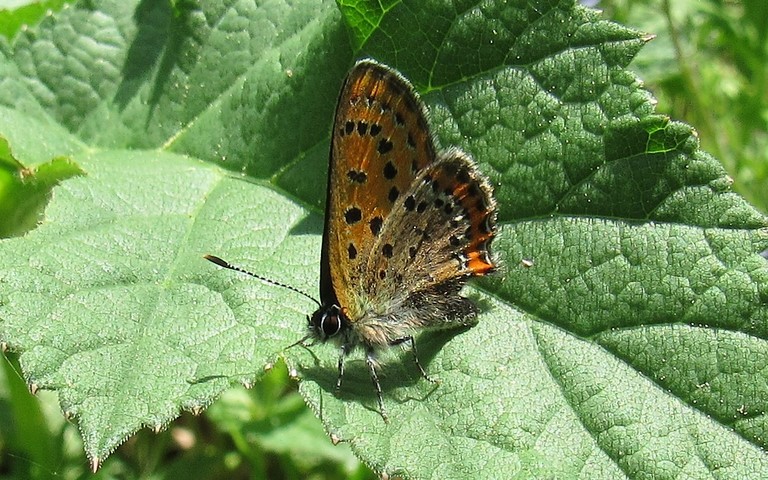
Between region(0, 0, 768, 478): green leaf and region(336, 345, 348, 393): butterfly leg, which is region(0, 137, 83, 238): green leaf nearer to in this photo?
region(0, 0, 768, 478): green leaf

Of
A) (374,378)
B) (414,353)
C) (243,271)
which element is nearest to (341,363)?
(374,378)

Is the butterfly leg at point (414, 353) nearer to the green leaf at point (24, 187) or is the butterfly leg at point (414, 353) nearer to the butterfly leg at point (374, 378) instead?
the butterfly leg at point (374, 378)

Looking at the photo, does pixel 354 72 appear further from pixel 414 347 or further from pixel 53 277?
pixel 53 277

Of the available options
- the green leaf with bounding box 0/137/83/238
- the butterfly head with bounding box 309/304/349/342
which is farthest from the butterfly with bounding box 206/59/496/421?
the green leaf with bounding box 0/137/83/238

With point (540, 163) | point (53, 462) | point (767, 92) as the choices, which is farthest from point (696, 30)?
point (53, 462)

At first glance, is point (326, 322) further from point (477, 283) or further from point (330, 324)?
point (477, 283)

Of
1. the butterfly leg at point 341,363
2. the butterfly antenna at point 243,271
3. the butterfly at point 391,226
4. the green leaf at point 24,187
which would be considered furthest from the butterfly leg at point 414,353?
the green leaf at point 24,187
